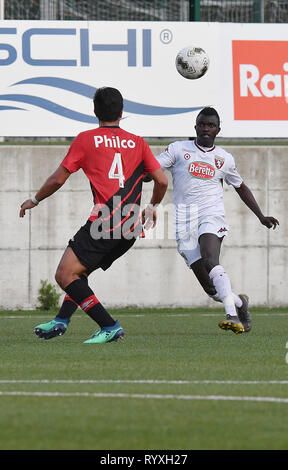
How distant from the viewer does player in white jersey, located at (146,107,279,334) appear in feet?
34.6

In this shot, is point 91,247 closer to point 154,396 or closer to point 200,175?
point 200,175

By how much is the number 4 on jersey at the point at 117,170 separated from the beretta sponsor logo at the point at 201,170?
1.41 m

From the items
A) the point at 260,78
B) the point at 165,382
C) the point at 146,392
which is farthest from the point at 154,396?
the point at 260,78

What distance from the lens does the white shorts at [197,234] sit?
10539 millimetres

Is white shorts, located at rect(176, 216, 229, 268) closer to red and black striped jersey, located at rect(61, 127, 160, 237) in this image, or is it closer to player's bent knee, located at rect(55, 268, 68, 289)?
red and black striped jersey, located at rect(61, 127, 160, 237)

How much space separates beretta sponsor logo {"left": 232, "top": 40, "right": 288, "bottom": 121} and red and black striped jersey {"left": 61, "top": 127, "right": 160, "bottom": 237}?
682 centimetres

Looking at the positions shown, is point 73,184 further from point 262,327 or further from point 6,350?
point 6,350

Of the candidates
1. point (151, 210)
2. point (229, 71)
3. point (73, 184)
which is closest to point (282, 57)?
point (229, 71)

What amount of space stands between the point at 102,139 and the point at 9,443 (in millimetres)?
4851

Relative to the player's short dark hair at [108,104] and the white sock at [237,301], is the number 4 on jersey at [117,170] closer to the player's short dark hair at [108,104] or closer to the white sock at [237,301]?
the player's short dark hair at [108,104]

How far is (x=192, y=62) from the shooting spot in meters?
13.7

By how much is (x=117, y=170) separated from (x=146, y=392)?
11.0 feet

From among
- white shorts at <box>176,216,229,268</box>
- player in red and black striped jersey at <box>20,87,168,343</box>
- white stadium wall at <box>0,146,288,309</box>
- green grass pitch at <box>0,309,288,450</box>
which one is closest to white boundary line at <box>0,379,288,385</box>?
green grass pitch at <box>0,309,288,450</box>

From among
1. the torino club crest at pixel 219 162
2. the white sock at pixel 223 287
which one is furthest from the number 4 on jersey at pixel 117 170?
the torino club crest at pixel 219 162
